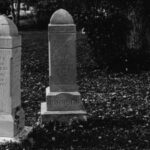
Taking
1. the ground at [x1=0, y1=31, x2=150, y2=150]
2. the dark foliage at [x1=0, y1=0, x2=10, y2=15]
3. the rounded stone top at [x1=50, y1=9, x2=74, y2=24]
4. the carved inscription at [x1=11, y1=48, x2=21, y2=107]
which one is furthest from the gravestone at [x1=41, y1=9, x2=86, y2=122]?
the dark foliage at [x1=0, y1=0, x2=10, y2=15]

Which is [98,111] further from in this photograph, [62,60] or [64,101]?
[62,60]

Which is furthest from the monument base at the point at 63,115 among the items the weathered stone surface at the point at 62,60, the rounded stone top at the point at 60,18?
the rounded stone top at the point at 60,18

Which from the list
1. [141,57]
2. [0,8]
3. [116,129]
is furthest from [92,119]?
[0,8]

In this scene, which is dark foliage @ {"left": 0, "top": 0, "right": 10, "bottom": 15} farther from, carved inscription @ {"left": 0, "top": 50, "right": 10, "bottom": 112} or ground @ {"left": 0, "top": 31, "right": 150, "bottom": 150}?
carved inscription @ {"left": 0, "top": 50, "right": 10, "bottom": 112}

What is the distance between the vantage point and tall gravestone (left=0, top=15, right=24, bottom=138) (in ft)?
25.1

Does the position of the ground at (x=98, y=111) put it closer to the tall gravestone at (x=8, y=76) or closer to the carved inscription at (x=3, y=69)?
the tall gravestone at (x=8, y=76)

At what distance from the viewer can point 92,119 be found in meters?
9.27

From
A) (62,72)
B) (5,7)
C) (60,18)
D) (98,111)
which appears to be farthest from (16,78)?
(5,7)

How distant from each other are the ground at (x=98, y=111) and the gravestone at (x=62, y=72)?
28cm

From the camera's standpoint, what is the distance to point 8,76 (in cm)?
774

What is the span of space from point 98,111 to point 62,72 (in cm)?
122

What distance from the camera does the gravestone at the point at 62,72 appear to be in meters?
9.15

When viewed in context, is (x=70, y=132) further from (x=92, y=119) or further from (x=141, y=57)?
(x=141, y=57)

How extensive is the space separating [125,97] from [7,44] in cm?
423
